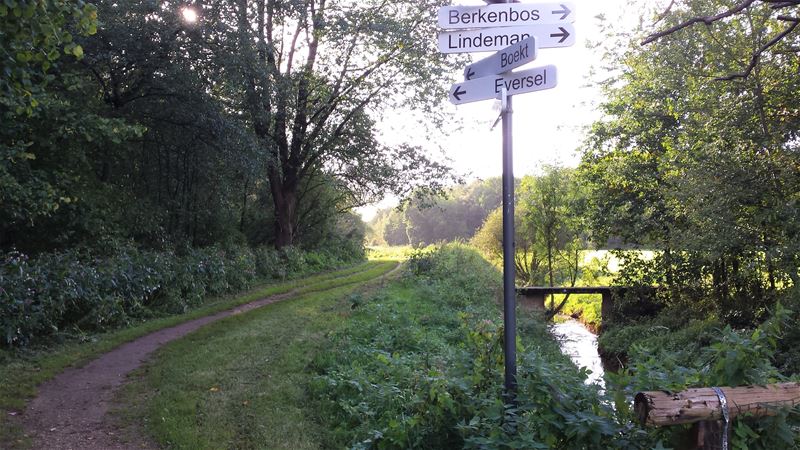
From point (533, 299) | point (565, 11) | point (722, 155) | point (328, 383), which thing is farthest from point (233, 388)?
point (533, 299)

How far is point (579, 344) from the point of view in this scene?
19297 mm

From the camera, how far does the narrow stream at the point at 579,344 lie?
15.5m

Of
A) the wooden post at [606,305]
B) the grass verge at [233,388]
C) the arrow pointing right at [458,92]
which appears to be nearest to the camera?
the arrow pointing right at [458,92]

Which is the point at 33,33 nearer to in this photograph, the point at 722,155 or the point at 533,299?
the point at 722,155

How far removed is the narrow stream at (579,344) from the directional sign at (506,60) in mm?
10419

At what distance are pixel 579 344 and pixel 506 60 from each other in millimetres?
17304

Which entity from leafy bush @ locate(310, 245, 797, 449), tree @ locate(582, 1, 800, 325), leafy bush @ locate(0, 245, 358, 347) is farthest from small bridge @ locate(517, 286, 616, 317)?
leafy bush @ locate(310, 245, 797, 449)

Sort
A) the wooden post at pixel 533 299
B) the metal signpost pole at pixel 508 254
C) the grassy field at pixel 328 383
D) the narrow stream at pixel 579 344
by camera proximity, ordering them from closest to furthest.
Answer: the metal signpost pole at pixel 508 254, the grassy field at pixel 328 383, the narrow stream at pixel 579 344, the wooden post at pixel 533 299

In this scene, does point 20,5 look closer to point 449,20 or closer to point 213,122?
point 449,20

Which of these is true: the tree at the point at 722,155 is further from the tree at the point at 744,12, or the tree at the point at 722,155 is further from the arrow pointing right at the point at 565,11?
the arrow pointing right at the point at 565,11

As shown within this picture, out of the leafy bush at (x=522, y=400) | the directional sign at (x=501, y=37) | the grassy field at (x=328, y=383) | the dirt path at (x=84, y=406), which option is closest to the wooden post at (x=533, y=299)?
the grassy field at (x=328, y=383)

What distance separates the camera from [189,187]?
1891 cm

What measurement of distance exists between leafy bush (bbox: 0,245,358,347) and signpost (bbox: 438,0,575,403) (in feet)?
24.4

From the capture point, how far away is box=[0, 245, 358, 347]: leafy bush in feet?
27.4
